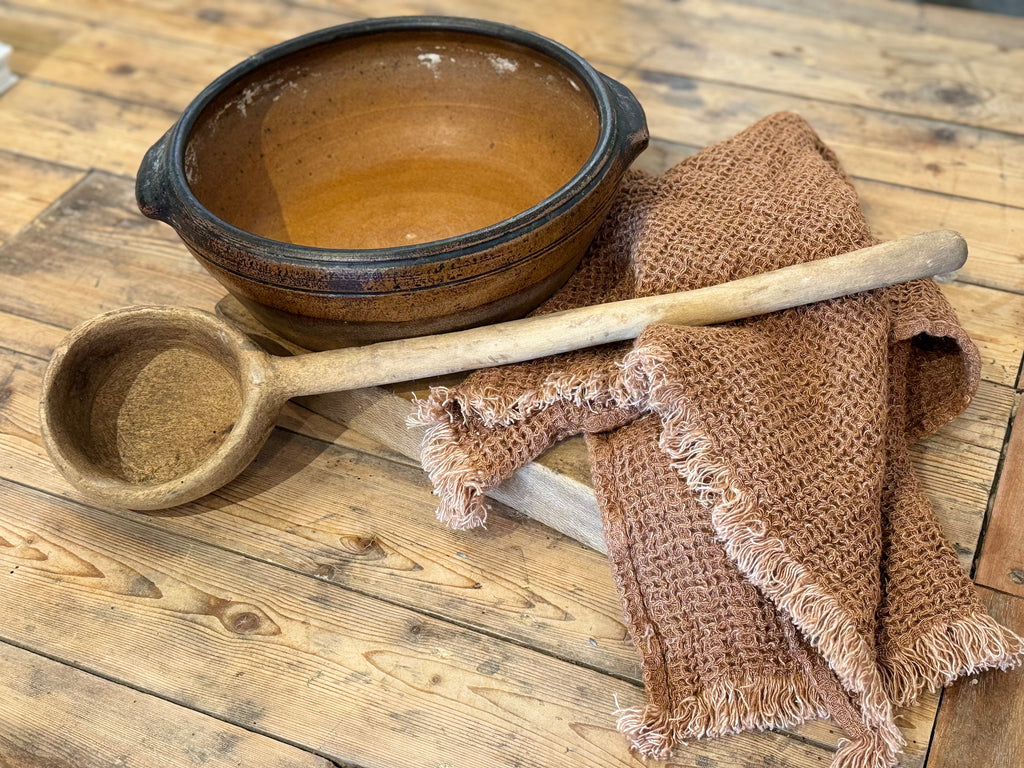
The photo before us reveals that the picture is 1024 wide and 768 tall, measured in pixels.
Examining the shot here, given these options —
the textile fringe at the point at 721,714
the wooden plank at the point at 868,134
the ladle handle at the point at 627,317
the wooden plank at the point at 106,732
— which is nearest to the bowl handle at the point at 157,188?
the ladle handle at the point at 627,317

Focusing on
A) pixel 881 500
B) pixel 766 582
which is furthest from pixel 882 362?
pixel 766 582

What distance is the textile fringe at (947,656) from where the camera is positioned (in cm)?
68

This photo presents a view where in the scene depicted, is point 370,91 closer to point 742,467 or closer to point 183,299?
point 183,299

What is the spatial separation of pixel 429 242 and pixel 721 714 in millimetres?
408

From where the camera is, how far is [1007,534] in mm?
788

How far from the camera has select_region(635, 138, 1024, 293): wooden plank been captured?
3.34 ft

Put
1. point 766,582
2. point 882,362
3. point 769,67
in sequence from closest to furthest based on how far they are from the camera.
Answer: point 766,582
point 882,362
point 769,67

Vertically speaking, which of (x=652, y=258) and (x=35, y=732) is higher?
(x=652, y=258)

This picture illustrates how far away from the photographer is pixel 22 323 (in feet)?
3.36

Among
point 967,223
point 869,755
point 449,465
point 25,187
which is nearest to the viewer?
point 869,755

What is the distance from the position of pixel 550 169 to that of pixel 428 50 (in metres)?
0.18

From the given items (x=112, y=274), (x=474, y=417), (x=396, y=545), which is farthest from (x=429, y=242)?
(x=112, y=274)

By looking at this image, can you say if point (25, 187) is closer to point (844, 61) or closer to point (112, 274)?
point (112, 274)

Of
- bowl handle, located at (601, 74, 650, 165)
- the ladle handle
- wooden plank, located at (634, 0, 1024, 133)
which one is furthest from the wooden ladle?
wooden plank, located at (634, 0, 1024, 133)
